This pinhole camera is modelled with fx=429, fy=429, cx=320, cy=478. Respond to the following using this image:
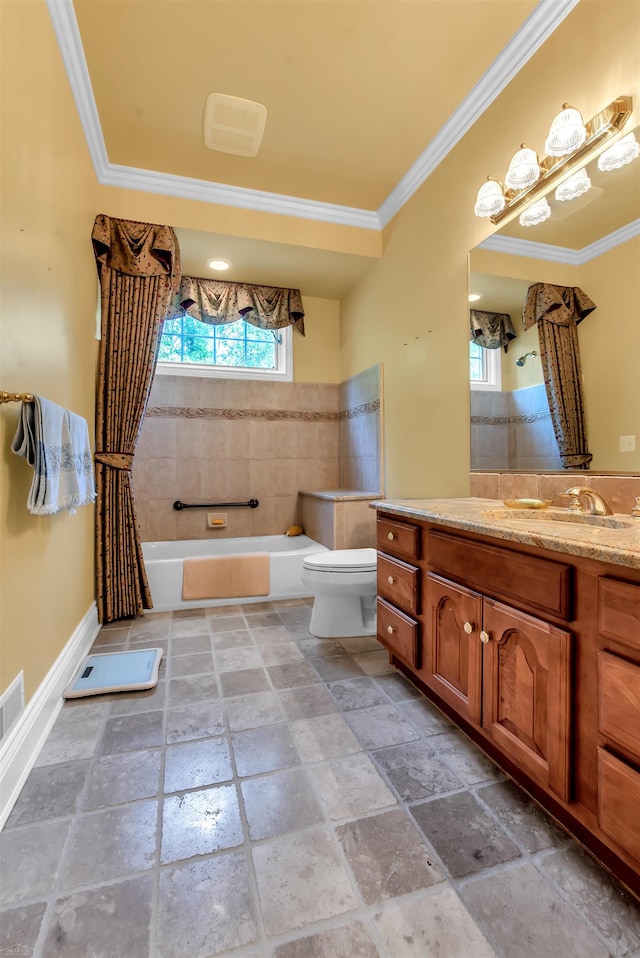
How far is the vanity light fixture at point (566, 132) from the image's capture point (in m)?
1.50

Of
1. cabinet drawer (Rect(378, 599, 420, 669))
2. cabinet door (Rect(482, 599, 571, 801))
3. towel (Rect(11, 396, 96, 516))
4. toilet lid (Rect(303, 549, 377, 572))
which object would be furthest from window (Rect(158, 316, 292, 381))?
cabinet door (Rect(482, 599, 571, 801))

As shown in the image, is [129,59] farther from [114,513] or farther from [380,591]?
[380,591]

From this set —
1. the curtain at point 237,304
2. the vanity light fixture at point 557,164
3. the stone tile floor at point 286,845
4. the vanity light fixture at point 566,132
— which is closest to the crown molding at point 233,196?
the curtain at point 237,304

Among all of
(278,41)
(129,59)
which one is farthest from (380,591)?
(129,59)

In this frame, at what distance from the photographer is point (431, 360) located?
249cm

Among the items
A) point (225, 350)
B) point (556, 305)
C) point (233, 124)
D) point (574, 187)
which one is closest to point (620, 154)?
point (574, 187)

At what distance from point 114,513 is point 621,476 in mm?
2627

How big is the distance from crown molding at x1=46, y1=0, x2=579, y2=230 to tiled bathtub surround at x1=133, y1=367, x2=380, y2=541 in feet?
3.87

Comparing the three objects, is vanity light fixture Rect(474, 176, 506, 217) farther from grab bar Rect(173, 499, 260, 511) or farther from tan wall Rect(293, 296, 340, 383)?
grab bar Rect(173, 499, 260, 511)

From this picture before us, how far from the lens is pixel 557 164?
161 cm

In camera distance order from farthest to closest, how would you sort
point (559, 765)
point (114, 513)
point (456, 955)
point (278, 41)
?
point (114, 513) < point (278, 41) < point (559, 765) < point (456, 955)

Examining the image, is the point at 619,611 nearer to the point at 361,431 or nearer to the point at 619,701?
the point at 619,701

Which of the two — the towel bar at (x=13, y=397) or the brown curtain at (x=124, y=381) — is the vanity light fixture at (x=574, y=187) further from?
the brown curtain at (x=124, y=381)

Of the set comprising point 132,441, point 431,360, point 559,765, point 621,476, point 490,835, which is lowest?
point 490,835
